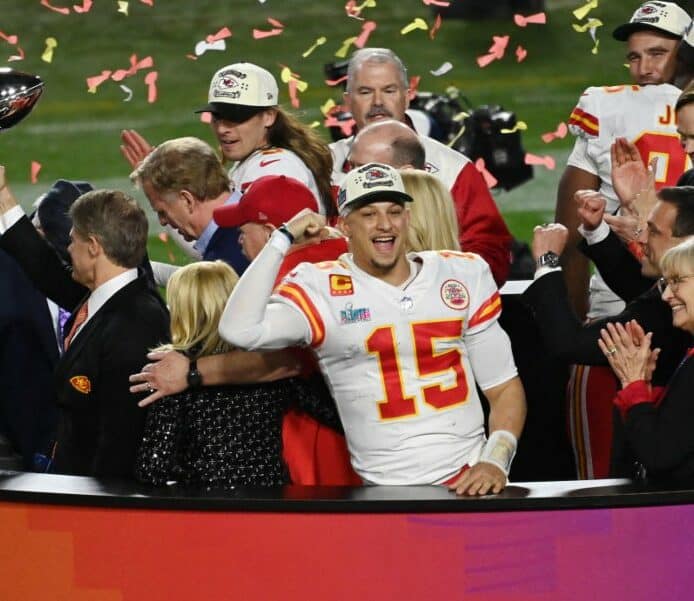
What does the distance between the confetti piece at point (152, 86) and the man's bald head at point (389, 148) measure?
992 centimetres

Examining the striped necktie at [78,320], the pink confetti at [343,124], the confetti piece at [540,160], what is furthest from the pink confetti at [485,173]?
the striped necktie at [78,320]

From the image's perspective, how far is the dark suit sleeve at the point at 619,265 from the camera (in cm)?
450

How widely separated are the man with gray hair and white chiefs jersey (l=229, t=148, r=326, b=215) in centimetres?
14

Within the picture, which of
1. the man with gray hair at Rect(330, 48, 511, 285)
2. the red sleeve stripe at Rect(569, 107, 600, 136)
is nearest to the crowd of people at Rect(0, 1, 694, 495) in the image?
the man with gray hair at Rect(330, 48, 511, 285)

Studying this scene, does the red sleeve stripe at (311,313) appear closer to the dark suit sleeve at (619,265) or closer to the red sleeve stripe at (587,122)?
the dark suit sleeve at (619,265)

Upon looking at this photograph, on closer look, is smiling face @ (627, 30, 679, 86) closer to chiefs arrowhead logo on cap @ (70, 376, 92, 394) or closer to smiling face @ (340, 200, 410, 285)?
smiling face @ (340, 200, 410, 285)

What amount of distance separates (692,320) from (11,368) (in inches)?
82.7

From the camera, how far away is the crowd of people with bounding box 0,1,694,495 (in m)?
3.89

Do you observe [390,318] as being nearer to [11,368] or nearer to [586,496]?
[586,496]

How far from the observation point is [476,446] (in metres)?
3.99

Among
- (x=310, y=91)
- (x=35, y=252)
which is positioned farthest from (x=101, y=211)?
(x=310, y=91)

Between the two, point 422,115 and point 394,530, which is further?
point 422,115

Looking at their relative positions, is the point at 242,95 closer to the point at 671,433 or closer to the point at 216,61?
the point at 671,433

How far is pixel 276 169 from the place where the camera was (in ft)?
16.4
